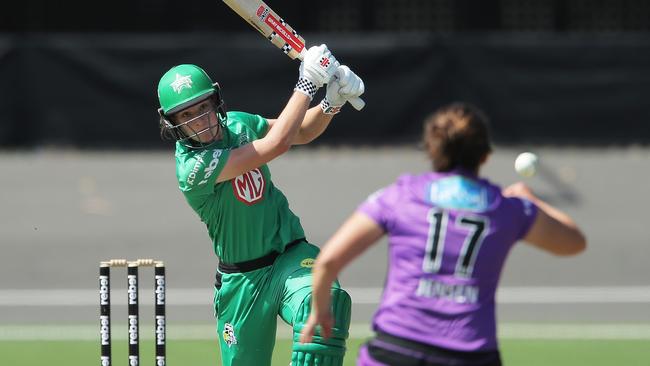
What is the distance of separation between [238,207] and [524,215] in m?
2.09

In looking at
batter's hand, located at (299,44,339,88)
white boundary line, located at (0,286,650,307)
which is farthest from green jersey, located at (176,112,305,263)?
white boundary line, located at (0,286,650,307)

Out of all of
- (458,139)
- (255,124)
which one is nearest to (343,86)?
(255,124)

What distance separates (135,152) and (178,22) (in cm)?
274

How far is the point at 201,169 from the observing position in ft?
21.1

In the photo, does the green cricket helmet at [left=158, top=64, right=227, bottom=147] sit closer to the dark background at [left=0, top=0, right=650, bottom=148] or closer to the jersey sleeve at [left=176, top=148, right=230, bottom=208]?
the jersey sleeve at [left=176, top=148, right=230, bottom=208]

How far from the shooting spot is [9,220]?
546 inches

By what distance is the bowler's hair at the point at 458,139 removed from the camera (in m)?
4.89

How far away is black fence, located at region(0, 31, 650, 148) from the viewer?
14852mm

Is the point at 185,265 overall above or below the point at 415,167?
below

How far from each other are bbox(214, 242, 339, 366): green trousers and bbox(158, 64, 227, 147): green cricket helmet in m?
0.75

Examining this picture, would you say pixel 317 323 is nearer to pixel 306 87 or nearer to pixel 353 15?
pixel 306 87

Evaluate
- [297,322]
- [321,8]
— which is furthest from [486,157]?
[321,8]

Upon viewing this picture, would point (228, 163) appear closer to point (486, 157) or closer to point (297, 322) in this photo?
point (297, 322)

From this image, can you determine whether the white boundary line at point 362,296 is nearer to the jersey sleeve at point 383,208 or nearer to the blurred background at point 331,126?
the blurred background at point 331,126
